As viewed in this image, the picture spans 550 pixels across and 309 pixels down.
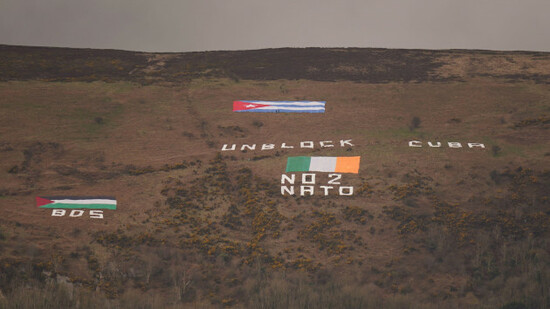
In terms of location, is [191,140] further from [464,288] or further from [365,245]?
[464,288]

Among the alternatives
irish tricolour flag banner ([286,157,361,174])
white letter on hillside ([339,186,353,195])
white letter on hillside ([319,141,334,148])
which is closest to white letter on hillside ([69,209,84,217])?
irish tricolour flag banner ([286,157,361,174])

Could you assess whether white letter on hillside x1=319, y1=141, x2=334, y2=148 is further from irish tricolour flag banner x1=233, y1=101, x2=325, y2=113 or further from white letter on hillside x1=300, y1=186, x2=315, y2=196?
irish tricolour flag banner x1=233, y1=101, x2=325, y2=113

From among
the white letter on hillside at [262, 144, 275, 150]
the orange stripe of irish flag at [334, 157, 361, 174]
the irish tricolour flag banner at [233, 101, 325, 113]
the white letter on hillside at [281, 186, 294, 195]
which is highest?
the irish tricolour flag banner at [233, 101, 325, 113]

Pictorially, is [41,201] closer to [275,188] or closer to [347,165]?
[275,188]

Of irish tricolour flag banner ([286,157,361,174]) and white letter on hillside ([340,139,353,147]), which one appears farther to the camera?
white letter on hillside ([340,139,353,147])

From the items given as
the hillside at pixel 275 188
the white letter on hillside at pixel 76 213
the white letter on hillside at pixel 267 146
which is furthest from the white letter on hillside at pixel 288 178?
the white letter on hillside at pixel 76 213

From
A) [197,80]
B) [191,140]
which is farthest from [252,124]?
[197,80]
